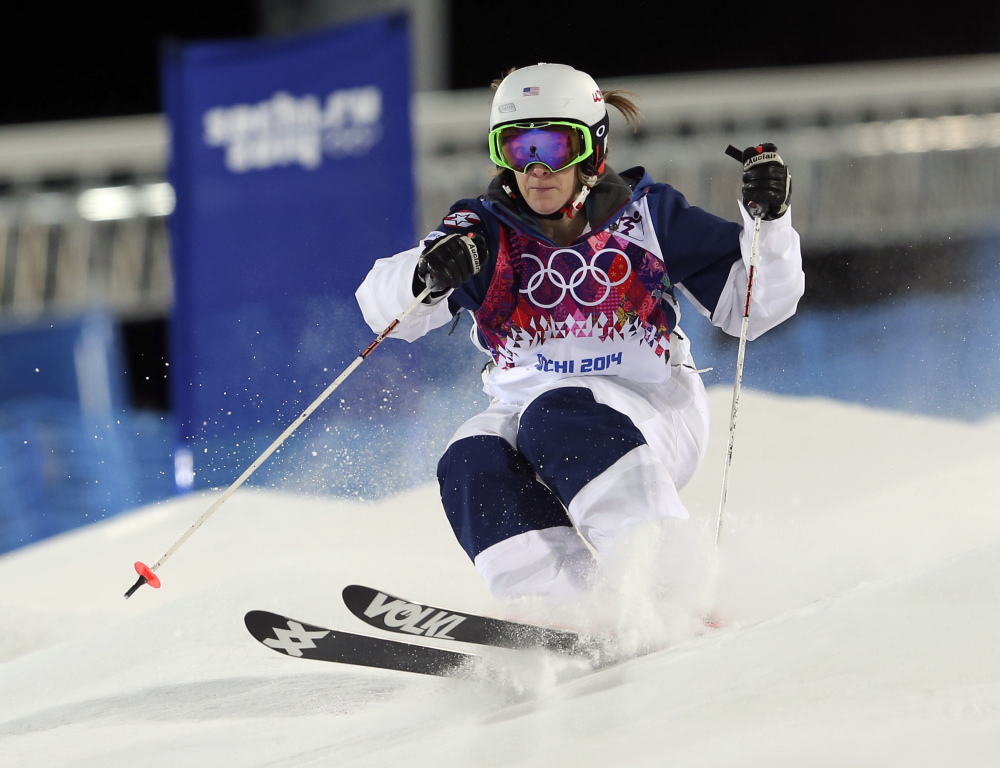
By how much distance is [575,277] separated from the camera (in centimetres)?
279

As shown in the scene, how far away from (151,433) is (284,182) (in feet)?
5.62

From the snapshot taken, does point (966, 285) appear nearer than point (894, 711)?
No

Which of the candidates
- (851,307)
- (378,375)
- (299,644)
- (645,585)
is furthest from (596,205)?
(851,307)

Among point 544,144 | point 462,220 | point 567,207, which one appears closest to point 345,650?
point 462,220

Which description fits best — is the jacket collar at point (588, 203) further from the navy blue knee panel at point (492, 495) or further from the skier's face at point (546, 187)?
the navy blue knee panel at point (492, 495)

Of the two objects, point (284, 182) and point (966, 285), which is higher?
point (284, 182)

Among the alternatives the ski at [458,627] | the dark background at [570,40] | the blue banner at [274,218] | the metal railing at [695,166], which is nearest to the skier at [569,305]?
the ski at [458,627]

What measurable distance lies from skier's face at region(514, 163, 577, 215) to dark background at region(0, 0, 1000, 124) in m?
5.14

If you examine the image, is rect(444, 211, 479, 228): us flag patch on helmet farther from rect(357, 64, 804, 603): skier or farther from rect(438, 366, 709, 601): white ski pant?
rect(438, 366, 709, 601): white ski pant

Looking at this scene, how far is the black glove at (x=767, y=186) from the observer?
2646 millimetres

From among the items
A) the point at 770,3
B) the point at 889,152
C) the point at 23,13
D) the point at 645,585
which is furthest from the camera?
the point at 23,13

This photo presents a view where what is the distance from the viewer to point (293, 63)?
179 inches

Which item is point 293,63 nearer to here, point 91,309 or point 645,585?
point 91,309

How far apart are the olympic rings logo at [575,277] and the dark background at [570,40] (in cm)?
515
